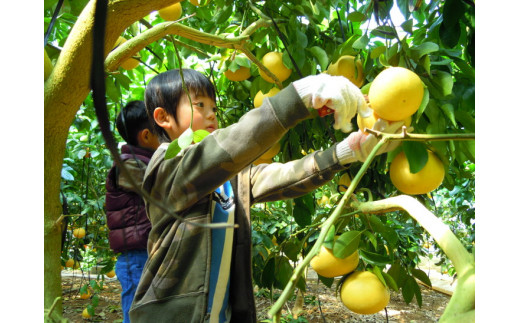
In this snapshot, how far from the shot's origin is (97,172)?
360 centimetres

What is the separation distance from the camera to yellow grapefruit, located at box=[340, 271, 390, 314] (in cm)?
112

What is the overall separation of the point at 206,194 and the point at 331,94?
389 mm

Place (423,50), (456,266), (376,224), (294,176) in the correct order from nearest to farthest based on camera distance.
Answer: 1. (456,266)
2. (423,50)
3. (376,224)
4. (294,176)

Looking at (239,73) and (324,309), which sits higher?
(239,73)

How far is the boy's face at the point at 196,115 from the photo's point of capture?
1275mm

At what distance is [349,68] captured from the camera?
109cm

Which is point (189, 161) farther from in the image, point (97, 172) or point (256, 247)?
point (97, 172)

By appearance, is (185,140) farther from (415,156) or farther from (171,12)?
(171,12)

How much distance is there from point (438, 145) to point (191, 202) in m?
0.59

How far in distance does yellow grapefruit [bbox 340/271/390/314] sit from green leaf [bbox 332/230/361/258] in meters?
0.14

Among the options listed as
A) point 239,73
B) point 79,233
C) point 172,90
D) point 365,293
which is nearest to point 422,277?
point 365,293

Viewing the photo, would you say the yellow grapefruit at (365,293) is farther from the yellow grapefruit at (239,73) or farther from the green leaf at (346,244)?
the yellow grapefruit at (239,73)

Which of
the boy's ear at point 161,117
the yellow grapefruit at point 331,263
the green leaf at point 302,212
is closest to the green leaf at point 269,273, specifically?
the green leaf at point 302,212

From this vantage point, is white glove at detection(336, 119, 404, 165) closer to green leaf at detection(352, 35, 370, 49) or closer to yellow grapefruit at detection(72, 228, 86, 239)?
green leaf at detection(352, 35, 370, 49)
